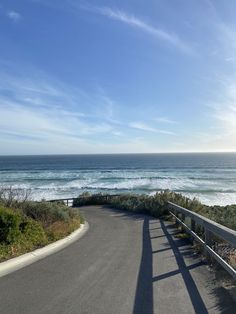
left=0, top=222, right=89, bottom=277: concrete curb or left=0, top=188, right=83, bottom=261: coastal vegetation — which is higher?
left=0, top=188, right=83, bottom=261: coastal vegetation

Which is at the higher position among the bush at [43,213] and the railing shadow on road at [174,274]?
the bush at [43,213]

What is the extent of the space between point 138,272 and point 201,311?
223 centimetres

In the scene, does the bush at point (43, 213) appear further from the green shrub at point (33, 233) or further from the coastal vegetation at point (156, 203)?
the coastal vegetation at point (156, 203)

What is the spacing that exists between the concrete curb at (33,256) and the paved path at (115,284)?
8.9 inches

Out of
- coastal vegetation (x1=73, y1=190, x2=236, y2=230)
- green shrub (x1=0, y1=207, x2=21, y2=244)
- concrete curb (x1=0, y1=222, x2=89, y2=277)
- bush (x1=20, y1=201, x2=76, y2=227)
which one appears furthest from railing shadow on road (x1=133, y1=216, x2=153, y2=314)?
coastal vegetation (x1=73, y1=190, x2=236, y2=230)

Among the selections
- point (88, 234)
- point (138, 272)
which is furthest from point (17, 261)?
point (88, 234)

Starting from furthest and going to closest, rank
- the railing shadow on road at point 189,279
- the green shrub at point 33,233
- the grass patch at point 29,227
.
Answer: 1. the green shrub at point 33,233
2. the grass patch at point 29,227
3. the railing shadow on road at point 189,279

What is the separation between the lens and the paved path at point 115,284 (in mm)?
5086

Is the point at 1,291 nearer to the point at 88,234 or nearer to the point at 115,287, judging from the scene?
the point at 115,287

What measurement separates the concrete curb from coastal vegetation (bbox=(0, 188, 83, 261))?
188 millimetres

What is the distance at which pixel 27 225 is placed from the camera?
32.5 ft

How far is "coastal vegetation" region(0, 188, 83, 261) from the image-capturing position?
8648mm

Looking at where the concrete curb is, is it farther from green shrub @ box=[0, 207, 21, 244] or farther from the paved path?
green shrub @ box=[0, 207, 21, 244]

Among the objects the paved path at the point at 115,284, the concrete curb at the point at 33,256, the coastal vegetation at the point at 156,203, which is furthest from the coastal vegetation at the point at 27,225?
the coastal vegetation at the point at 156,203
